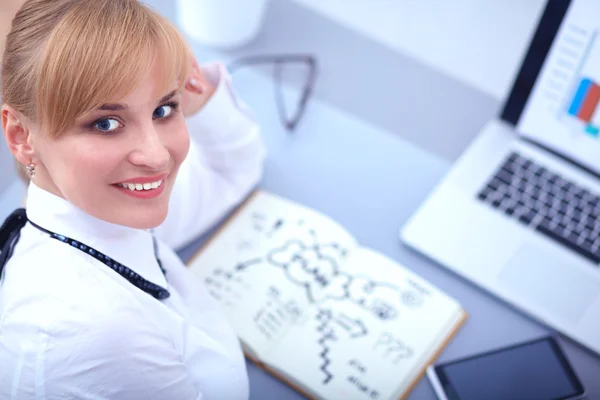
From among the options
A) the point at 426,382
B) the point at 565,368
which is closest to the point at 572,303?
the point at 565,368

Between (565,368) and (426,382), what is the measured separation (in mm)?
187

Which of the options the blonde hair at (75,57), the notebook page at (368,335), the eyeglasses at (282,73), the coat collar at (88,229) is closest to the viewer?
the blonde hair at (75,57)

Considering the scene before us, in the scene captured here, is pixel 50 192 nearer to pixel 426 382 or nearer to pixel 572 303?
pixel 426 382

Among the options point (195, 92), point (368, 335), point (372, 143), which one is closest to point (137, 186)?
point (195, 92)

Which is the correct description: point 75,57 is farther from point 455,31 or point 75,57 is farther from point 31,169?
point 455,31

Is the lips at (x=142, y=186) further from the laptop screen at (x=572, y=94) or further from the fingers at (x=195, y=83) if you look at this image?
the laptop screen at (x=572, y=94)

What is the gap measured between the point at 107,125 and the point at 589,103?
714mm

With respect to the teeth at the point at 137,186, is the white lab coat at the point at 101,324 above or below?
below

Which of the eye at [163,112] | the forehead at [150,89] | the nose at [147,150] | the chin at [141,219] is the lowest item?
the chin at [141,219]

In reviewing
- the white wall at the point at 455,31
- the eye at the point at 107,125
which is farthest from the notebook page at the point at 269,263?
the white wall at the point at 455,31

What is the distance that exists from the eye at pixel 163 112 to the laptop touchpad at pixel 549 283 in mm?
539

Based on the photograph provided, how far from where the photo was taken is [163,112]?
2.31 feet

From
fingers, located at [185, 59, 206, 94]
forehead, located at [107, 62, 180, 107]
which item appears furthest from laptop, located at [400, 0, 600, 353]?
forehead, located at [107, 62, 180, 107]

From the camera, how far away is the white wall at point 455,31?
1.18 m
